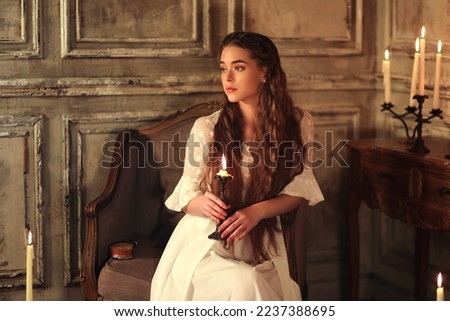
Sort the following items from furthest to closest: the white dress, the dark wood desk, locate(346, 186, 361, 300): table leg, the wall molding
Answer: locate(346, 186, 361, 300): table leg, the wall molding, the dark wood desk, the white dress

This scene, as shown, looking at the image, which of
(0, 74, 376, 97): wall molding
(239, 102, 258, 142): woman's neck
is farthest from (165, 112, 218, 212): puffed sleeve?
(0, 74, 376, 97): wall molding

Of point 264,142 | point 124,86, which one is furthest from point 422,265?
point 124,86

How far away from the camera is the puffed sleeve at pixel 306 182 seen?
3023 millimetres

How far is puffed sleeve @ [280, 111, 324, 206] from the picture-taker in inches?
119

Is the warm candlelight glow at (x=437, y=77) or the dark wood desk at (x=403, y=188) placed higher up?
the warm candlelight glow at (x=437, y=77)

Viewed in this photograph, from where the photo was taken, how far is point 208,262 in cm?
285

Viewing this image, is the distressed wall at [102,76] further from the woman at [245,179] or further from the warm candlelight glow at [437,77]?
the woman at [245,179]

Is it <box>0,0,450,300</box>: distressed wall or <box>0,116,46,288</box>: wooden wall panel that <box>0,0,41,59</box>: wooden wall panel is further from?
<box>0,116,46,288</box>: wooden wall panel

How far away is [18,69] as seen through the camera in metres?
3.41

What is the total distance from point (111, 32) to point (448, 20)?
1.39 metres

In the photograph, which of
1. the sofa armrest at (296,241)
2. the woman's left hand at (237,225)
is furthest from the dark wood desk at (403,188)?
the woman's left hand at (237,225)

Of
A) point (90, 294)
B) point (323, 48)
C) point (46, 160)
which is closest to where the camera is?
point (90, 294)

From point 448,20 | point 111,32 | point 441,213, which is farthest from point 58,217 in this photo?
point 448,20
